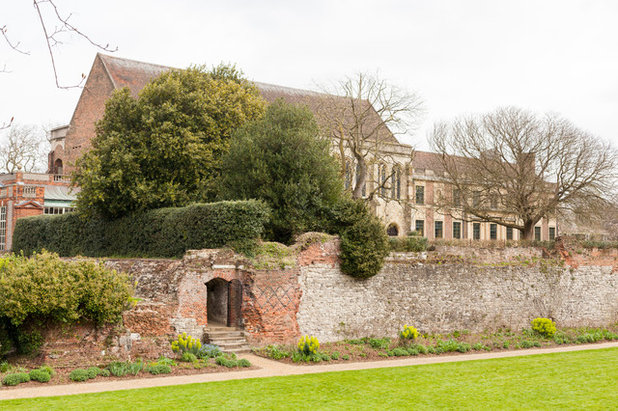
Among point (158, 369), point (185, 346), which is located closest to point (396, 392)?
point (158, 369)

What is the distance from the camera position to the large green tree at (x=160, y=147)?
919 inches

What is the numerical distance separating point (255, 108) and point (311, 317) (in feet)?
34.6

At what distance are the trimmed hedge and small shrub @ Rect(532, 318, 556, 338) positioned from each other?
998 centimetres

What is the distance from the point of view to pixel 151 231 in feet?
73.7

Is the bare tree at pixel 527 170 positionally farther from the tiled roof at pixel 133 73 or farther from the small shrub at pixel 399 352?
the small shrub at pixel 399 352

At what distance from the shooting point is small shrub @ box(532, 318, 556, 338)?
2167cm

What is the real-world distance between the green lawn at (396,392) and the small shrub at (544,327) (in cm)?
575

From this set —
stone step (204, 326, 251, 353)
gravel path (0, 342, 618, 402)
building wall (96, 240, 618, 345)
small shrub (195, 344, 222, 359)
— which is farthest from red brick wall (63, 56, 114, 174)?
gravel path (0, 342, 618, 402)

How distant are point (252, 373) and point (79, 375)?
145 inches

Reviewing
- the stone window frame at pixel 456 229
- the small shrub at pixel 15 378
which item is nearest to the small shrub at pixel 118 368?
the small shrub at pixel 15 378

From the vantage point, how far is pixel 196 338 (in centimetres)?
1689

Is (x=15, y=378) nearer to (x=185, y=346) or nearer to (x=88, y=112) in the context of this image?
(x=185, y=346)

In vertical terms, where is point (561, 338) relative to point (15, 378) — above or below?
below

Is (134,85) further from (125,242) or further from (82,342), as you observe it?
(82,342)
